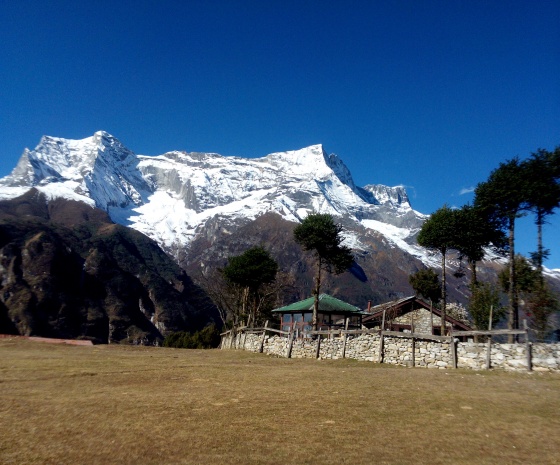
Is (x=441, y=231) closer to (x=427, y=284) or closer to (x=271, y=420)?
(x=271, y=420)

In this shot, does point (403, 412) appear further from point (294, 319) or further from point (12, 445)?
point (294, 319)

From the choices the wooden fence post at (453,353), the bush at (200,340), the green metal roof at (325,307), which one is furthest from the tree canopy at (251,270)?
the wooden fence post at (453,353)

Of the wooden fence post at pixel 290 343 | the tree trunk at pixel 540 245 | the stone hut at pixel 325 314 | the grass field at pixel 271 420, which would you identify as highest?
the tree trunk at pixel 540 245

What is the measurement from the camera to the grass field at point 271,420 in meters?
7.79

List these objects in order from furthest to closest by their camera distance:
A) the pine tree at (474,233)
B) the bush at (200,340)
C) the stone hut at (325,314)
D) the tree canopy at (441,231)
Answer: the bush at (200,340), the stone hut at (325,314), the tree canopy at (441,231), the pine tree at (474,233)

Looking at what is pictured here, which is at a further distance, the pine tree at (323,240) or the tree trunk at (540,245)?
the pine tree at (323,240)

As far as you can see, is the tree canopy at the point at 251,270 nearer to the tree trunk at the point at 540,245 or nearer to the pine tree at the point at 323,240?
the pine tree at the point at 323,240

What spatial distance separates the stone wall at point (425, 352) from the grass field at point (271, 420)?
4282mm

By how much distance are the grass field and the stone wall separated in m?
4.28

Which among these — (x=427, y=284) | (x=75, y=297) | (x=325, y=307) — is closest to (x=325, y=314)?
(x=325, y=307)

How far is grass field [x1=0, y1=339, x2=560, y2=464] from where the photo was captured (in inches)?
307

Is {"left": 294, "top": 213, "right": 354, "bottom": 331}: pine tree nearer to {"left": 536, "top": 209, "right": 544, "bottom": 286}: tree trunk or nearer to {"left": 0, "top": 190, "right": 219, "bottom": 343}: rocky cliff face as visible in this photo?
{"left": 536, "top": 209, "right": 544, "bottom": 286}: tree trunk

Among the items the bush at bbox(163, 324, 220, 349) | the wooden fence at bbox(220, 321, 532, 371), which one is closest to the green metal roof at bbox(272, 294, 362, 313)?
the wooden fence at bbox(220, 321, 532, 371)

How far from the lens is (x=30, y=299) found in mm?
127688
